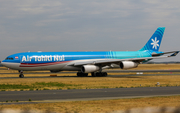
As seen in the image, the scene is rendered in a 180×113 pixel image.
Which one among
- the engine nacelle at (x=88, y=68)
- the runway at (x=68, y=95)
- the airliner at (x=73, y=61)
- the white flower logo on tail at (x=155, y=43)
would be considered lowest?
the runway at (x=68, y=95)

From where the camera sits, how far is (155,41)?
61875 millimetres

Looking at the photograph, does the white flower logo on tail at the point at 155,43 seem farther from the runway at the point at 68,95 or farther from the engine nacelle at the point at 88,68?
the runway at the point at 68,95

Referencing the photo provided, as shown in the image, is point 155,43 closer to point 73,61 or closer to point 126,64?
point 126,64

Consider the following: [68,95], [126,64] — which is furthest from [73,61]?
[68,95]

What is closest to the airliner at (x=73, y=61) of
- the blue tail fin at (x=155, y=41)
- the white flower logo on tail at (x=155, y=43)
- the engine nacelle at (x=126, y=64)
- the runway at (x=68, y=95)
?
the engine nacelle at (x=126, y=64)

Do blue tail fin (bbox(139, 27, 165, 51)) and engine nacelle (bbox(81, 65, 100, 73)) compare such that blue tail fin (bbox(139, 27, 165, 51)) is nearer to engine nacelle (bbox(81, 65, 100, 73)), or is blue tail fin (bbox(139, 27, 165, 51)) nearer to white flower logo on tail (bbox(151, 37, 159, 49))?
white flower logo on tail (bbox(151, 37, 159, 49))

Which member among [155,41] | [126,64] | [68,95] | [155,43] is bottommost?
[68,95]

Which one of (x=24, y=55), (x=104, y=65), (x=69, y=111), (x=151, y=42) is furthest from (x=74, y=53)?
(x=69, y=111)

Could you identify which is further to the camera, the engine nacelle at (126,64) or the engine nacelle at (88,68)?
the engine nacelle at (126,64)

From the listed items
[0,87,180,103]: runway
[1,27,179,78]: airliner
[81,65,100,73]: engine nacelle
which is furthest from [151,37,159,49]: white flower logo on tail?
[0,87,180,103]: runway

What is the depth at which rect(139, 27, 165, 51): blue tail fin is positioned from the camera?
61.1m

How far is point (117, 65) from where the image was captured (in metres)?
53.2

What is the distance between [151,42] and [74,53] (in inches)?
760

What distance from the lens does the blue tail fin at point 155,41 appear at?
61125mm
